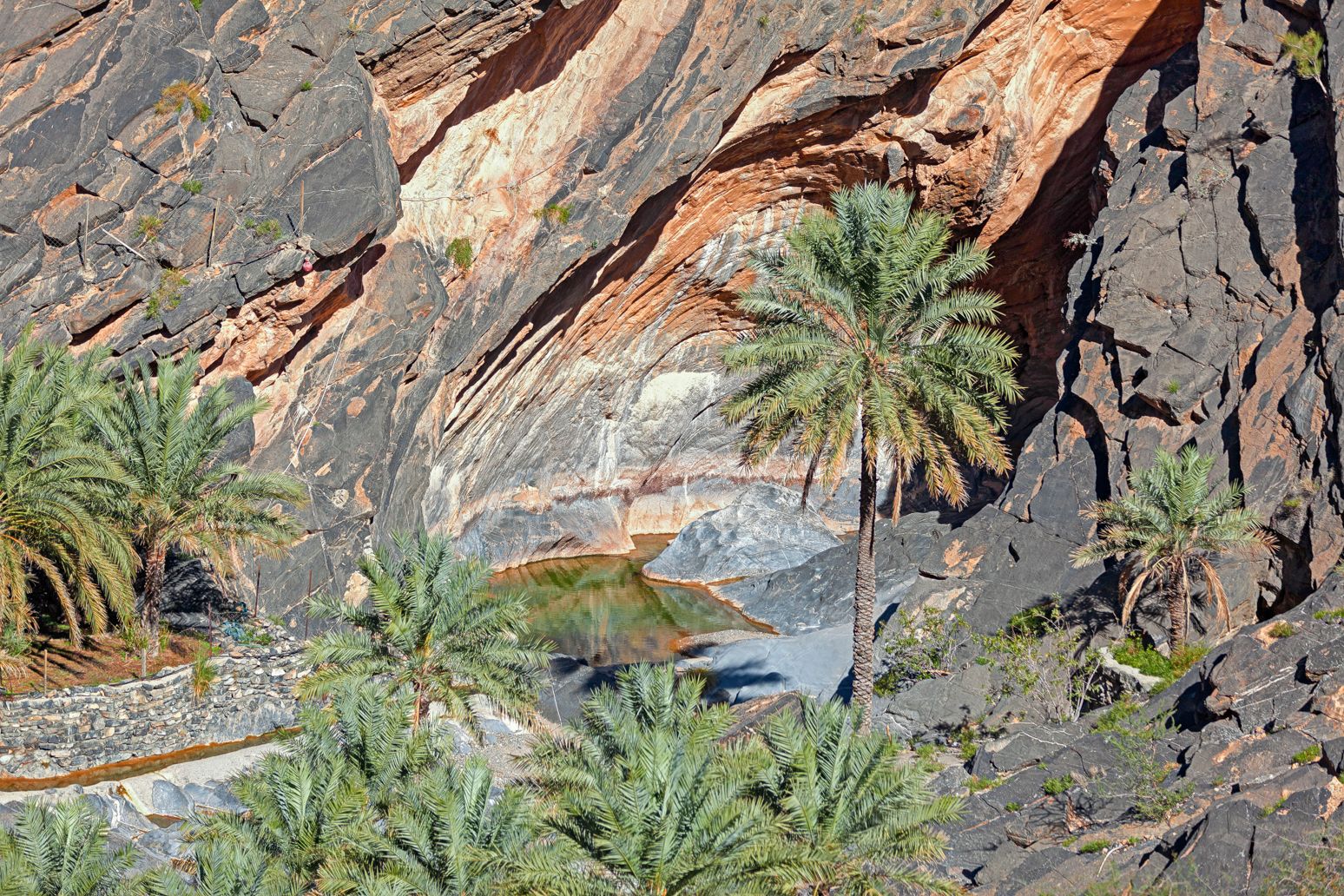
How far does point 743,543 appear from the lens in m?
40.2

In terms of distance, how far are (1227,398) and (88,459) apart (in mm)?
21337

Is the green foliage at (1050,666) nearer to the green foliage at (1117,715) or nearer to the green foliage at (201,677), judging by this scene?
the green foliage at (1117,715)

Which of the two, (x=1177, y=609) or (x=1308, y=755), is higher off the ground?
(x=1308, y=755)

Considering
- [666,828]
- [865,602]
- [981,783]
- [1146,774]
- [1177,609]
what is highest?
[666,828]

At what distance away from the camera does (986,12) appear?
31984 mm

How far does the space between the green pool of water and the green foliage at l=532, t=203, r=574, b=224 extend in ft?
30.4

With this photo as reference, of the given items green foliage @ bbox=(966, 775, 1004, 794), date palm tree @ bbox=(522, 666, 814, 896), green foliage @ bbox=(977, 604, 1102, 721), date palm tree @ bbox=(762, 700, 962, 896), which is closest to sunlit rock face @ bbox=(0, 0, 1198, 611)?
green foliage @ bbox=(977, 604, 1102, 721)

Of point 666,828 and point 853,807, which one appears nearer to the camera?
point 666,828

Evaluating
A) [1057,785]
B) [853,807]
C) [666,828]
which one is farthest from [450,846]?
[1057,785]

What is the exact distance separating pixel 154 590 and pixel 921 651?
14259 mm

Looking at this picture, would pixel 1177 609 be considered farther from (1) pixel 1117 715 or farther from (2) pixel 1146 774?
(2) pixel 1146 774

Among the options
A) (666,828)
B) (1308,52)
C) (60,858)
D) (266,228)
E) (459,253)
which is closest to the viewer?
(666,828)

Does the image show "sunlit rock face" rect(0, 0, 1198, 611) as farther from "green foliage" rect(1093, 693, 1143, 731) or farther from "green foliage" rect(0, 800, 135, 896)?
"green foliage" rect(1093, 693, 1143, 731)

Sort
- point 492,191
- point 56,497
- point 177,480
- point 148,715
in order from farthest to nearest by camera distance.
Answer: point 492,191, point 177,480, point 148,715, point 56,497
